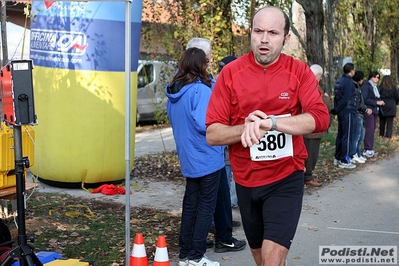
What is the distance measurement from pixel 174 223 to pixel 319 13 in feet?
31.6

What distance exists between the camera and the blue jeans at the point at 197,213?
19.1 feet

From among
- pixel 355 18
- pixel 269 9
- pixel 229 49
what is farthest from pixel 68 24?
pixel 355 18

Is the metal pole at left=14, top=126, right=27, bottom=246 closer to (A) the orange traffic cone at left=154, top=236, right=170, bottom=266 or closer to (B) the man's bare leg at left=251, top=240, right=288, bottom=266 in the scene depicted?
(A) the orange traffic cone at left=154, top=236, right=170, bottom=266

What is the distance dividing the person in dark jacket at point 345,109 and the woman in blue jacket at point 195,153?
6.26 metres

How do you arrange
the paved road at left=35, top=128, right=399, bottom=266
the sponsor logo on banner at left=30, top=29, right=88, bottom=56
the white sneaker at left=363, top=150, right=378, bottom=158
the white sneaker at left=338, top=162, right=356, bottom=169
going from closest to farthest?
the paved road at left=35, top=128, right=399, bottom=266 → the sponsor logo on banner at left=30, top=29, right=88, bottom=56 → the white sneaker at left=338, top=162, right=356, bottom=169 → the white sneaker at left=363, top=150, right=378, bottom=158

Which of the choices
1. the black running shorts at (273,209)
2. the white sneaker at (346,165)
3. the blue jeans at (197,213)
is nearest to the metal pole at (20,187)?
the black running shorts at (273,209)

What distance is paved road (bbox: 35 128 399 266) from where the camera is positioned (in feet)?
21.4

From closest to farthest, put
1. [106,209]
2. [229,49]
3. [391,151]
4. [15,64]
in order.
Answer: [15,64] → [106,209] → [229,49] → [391,151]

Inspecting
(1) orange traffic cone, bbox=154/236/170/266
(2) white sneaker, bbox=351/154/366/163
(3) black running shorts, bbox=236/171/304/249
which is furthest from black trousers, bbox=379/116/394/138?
(3) black running shorts, bbox=236/171/304/249

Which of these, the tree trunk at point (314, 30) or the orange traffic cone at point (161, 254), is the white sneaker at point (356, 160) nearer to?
the tree trunk at point (314, 30)

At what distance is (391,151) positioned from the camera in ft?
46.6

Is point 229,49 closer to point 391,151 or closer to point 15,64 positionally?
point 391,151

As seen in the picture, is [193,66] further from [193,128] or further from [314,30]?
[314,30]

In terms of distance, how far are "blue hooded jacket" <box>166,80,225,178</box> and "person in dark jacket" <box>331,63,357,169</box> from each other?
6268 millimetres
